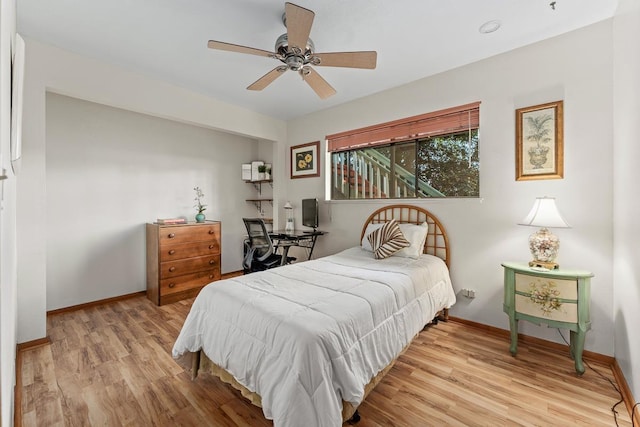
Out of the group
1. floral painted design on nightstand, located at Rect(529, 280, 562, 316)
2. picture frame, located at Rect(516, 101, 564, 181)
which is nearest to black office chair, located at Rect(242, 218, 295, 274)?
floral painted design on nightstand, located at Rect(529, 280, 562, 316)

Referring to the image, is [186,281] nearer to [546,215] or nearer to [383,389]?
[383,389]

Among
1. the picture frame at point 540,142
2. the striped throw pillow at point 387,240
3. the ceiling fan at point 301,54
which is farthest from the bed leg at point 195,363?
Answer: the picture frame at point 540,142

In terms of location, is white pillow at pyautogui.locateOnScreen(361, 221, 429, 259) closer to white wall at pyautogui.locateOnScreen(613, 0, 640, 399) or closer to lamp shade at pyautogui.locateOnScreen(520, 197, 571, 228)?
lamp shade at pyautogui.locateOnScreen(520, 197, 571, 228)

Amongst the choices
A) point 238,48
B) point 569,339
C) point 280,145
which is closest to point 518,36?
point 238,48

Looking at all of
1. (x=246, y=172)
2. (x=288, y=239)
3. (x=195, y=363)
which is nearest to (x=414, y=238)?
(x=288, y=239)

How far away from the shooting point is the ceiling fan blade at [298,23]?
5.35 ft

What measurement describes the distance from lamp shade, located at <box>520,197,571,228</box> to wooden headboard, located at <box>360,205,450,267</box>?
83cm

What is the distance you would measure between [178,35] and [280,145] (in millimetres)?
2307

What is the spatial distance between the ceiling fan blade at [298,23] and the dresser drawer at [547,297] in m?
2.39

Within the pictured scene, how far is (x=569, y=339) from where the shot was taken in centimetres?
233

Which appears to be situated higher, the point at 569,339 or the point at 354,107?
the point at 354,107

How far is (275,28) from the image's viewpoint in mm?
2221

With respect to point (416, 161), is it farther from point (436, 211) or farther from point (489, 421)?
point (489, 421)

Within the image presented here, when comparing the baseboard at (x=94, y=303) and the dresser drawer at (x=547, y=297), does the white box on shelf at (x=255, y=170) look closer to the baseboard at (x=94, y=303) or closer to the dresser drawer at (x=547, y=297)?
the baseboard at (x=94, y=303)
